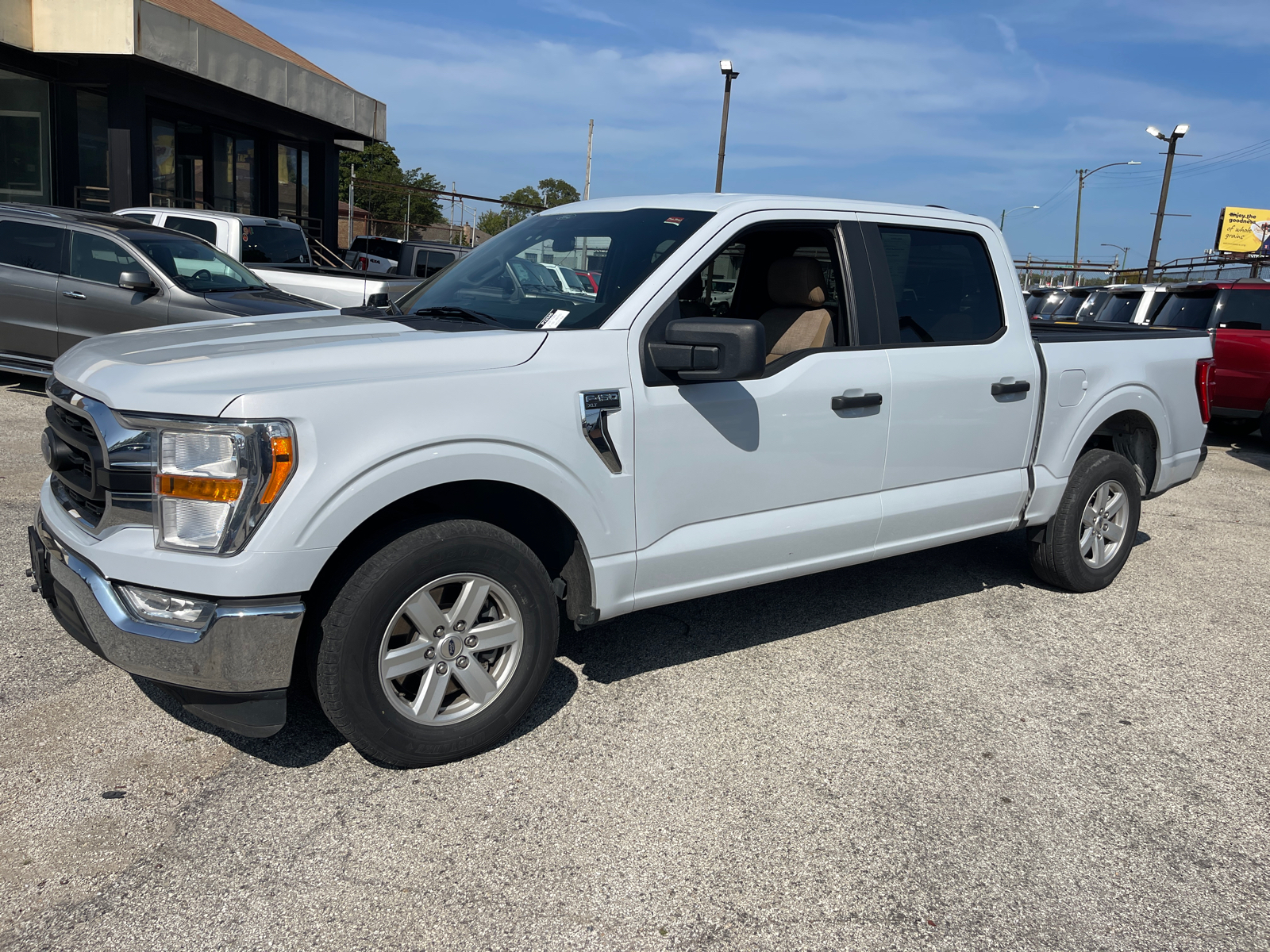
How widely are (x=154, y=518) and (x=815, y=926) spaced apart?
2.15m

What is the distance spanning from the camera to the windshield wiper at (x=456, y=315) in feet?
12.4

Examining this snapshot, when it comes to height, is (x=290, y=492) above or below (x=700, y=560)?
above

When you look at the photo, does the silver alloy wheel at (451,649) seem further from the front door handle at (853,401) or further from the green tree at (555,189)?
the green tree at (555,189)

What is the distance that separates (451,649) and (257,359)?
1087 millimetres

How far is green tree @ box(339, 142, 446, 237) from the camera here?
36319 mm

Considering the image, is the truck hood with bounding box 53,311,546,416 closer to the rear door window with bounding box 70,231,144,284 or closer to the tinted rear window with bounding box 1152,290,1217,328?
the rear door window with bounding box 70,231,144,284

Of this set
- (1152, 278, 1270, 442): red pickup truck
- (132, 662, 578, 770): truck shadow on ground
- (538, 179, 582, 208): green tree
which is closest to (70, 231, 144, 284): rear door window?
(132, 662, 578, 770): truck shadow on ground

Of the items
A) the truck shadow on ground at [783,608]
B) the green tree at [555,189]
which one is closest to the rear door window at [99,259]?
the truck shadow on ground at [783,608]

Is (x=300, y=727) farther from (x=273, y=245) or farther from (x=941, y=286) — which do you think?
(x=273, y=245)

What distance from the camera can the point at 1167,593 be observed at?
225 inches

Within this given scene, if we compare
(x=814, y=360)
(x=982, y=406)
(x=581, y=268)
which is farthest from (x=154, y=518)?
(x=982, y=406)

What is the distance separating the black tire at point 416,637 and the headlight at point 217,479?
371 mm

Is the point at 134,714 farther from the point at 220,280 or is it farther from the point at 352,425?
the point at 220,280

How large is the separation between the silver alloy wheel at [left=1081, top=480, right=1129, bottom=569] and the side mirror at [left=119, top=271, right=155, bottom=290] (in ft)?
26.5
